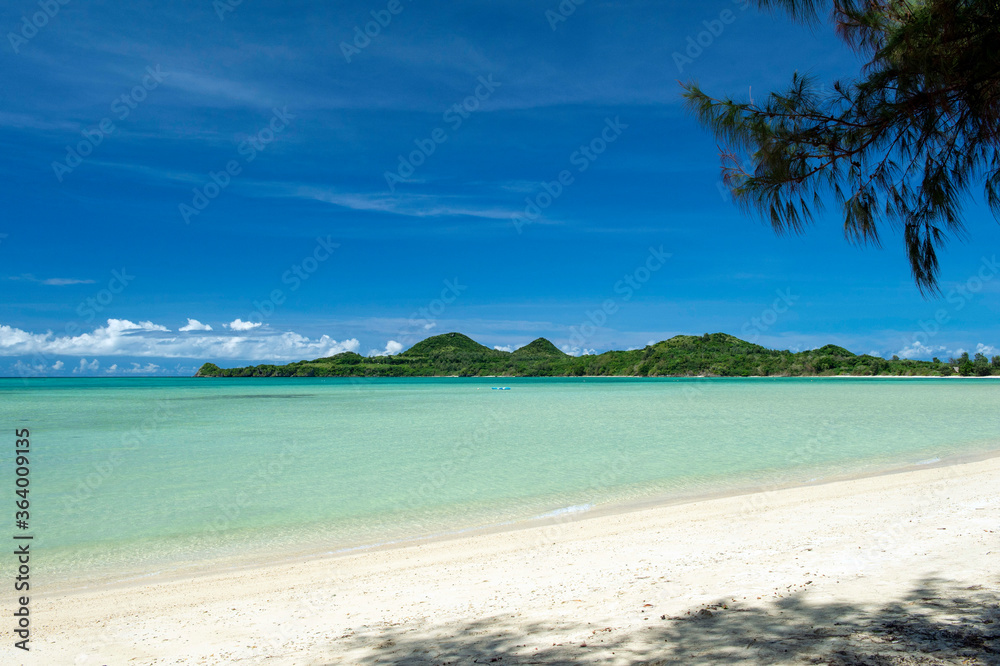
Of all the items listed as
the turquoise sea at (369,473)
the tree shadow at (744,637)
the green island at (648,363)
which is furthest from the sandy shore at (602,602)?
the green island at (648,363)

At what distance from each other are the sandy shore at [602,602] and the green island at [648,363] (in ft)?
400

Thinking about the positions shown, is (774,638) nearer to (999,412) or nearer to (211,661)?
(211,661)

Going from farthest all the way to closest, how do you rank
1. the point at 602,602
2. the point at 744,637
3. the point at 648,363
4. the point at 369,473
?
the point at 648,363 < the point at 369,473 < the point at 602,602 < the point at 744,637

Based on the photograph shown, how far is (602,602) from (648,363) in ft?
420

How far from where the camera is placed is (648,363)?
128 meters

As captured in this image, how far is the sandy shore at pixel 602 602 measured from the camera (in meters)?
3.38

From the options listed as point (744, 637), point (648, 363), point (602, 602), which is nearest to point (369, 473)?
point (602, 602)

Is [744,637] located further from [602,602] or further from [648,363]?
[648,363]

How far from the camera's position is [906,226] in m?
4.46

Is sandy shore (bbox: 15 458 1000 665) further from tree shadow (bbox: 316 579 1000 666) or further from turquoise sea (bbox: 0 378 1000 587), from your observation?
turquoise sea (bbox: 0 378 1000 587)

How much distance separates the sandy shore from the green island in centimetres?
12202

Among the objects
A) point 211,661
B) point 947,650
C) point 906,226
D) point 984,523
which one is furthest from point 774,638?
point 984,523

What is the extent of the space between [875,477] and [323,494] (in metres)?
10.1

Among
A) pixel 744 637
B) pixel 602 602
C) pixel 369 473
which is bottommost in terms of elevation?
pixel 369 473
